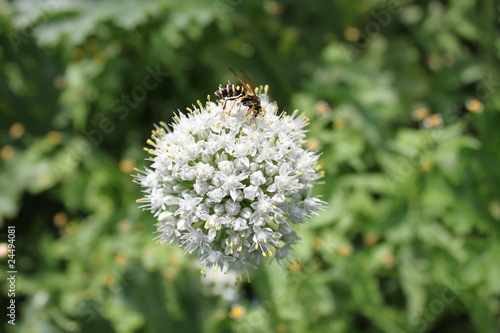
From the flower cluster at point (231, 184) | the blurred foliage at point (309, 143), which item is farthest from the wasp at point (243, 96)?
the blurred foliage at point (309, 143)

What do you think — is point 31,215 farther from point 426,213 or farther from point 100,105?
point 426,213

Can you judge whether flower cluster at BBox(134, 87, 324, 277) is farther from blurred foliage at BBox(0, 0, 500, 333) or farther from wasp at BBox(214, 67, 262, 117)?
blurred foliage at BBox(0, 0, 500, 333)

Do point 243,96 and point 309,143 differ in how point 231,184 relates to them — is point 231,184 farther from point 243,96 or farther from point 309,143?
point 309,143

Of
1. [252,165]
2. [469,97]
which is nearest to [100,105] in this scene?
[252,165]

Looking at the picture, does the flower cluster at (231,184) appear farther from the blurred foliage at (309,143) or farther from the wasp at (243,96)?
the blurred foliage at (309,143)

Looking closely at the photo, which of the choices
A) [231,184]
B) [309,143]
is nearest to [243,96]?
[231,184]

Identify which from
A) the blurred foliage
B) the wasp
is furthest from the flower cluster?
the blurred foliage

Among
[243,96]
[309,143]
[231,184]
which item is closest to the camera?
[231,184]
